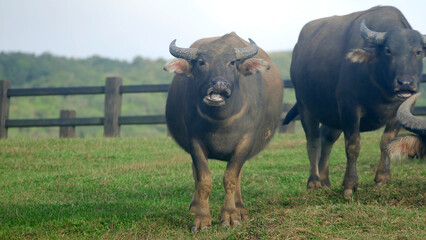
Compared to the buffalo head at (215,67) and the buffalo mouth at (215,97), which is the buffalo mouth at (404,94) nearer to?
the buffalo head at (215,67)

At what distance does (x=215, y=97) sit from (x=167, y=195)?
7.59 ft

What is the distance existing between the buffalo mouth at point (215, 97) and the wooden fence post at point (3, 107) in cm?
1033

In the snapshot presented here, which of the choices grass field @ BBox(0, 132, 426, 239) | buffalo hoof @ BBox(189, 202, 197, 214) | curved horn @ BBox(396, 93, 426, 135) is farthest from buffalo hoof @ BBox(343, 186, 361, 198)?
curved horn @ BBox(396, 93, 426, 135)

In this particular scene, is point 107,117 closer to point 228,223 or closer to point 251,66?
point 251,66

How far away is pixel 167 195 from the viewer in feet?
26.5

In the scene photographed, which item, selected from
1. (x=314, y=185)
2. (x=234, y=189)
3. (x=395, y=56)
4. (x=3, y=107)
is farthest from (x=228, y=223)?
(x=3, y=107)

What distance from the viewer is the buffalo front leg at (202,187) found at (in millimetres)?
6219

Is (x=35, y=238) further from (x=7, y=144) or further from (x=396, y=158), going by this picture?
(x=7, y=144)

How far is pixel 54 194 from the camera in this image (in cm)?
830

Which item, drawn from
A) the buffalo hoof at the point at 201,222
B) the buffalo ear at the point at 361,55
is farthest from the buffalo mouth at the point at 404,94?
the buffalo hoof at the point at 201,222

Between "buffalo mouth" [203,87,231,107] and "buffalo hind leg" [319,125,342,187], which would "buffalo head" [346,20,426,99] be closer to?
"buffalo hind leg" [319,125,342,187]

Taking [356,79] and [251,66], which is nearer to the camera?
[251,66]

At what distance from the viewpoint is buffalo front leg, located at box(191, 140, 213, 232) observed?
6.22 meters

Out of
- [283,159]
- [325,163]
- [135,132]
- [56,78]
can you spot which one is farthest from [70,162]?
[56,78]
